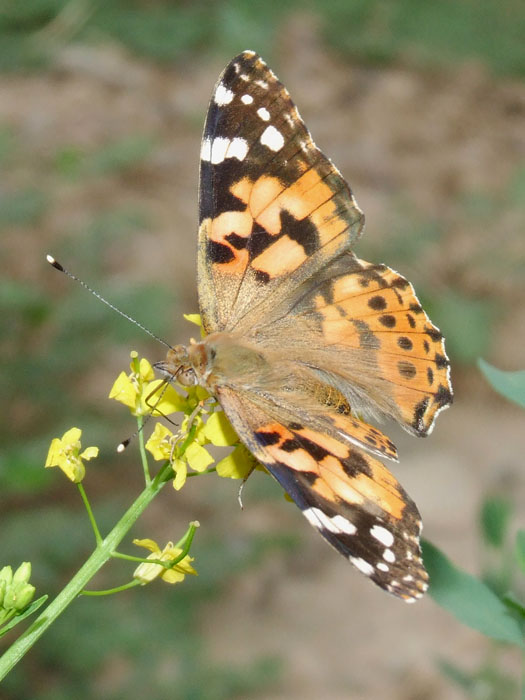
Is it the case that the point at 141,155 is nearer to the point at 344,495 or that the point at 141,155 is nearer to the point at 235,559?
Result: the point at 235,559

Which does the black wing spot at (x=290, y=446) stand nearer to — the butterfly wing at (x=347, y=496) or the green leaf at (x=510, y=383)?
the butterfly wing at (x=347, y=496)

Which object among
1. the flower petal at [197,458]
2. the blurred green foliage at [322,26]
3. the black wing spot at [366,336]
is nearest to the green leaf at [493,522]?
the black wing spot at [366,336]

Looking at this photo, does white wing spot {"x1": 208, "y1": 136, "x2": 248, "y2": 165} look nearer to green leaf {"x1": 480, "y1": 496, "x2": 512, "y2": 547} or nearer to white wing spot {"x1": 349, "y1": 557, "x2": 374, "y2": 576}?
white wing spot {"x1": 349, "y1": 557, "x2": 374, "y2": 576}

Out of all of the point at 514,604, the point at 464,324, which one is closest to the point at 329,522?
the point at 514,604

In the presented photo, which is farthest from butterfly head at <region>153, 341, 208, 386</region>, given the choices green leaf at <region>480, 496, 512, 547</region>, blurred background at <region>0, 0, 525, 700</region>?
blurred background at <region>0, 0, 525, 700</region>

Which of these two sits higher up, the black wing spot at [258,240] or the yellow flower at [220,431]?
the black wing spot at [258,240]

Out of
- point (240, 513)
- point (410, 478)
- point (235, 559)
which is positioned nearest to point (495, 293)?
point (410, 478)
